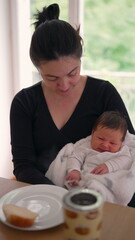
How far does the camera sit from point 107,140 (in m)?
1.31

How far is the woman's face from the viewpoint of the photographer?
49.9 inches

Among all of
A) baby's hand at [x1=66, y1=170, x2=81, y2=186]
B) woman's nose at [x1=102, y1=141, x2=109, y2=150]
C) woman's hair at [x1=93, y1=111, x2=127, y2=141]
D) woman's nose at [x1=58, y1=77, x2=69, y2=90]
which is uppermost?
woman's nose at [x1=58, y1=77, x2=69, y2=90]

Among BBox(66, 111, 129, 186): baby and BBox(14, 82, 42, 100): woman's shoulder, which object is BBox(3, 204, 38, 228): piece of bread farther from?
BBox(14, 82, 42, 100): woman's shoulder

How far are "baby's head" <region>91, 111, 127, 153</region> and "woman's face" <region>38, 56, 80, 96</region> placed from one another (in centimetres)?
22

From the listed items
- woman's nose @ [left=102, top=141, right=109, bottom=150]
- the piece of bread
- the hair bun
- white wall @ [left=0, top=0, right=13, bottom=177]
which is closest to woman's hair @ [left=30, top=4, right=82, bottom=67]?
the hair bun

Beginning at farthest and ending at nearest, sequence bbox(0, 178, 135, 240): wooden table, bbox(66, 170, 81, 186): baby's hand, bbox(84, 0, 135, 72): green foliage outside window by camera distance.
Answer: bbox(84, 0, 135, 72): green foliage outside window
bbox(66, 170, 81, 186): baby's hand
bbox(0, 178, 135, 240): wooden table

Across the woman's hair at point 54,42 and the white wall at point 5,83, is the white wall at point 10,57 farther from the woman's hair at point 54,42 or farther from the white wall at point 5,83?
the woman's hair at point 54,42

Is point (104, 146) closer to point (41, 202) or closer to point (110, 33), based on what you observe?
point (41, 202)

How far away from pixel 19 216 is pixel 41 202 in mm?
130

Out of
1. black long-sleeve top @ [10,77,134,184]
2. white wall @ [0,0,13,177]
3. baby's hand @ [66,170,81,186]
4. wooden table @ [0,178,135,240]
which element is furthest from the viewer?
white wall @ [0,0,13,177]

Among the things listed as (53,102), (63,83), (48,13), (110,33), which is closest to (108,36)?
(110,33)

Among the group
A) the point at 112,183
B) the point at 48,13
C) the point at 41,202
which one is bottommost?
the point at 112,183

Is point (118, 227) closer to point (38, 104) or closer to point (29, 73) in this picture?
point (38, 104)

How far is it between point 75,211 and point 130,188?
757 mm
